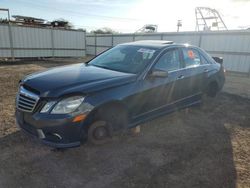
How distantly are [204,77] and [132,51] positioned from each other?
1943mm

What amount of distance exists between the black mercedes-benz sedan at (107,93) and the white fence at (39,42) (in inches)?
508

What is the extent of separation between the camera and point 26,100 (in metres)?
2.88

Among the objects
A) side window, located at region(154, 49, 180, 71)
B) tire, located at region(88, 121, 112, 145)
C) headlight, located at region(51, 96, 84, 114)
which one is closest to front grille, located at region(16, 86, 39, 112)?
headlight, located at region(51, 96, 84, 114)

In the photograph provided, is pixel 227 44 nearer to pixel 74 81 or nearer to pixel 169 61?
pixel 169 61

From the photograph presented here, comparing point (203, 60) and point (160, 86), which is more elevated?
point (203, 60)

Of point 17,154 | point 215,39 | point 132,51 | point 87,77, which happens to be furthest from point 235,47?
point 17,154

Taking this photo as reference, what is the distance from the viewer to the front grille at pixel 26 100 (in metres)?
2.75

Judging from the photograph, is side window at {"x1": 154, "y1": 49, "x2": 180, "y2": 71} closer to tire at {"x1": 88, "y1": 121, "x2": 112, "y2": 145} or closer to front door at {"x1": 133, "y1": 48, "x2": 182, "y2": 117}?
front door at {"x1": 133, "y1": 48, "x2": 182, "y2": 117}

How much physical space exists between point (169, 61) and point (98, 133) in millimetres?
1958

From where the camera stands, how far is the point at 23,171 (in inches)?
104

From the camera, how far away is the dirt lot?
99.9 inches

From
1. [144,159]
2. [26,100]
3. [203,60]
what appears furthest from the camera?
[203,60]

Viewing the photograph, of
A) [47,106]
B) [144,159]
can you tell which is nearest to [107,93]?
[47,106]

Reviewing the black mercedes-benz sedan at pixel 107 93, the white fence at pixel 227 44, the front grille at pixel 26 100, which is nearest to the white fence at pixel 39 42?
the white fence at pixel 227 44
